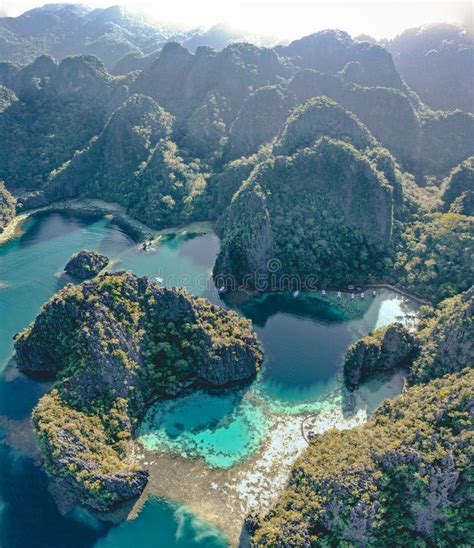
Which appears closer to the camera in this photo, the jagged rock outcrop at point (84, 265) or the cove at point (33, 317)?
the cove at point (33, 317)

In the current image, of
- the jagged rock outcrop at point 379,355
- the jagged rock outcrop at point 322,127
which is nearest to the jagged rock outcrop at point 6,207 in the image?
the jagged rock outcrop at point 322,127

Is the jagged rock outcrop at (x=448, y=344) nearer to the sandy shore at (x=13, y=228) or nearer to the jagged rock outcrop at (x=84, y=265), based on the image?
the jagged rock outcrop at (x=84, y=265)

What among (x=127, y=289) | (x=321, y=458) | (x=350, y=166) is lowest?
(x=321, y=458)

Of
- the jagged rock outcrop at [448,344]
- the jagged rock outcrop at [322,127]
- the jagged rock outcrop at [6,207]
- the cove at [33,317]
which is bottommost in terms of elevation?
the cove at [33,317]

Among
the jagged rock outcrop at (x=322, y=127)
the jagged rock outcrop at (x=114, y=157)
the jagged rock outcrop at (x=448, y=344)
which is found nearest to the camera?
the jagged rock outcrop at (x=448, y=344)

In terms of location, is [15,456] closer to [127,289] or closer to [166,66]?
[127,289]

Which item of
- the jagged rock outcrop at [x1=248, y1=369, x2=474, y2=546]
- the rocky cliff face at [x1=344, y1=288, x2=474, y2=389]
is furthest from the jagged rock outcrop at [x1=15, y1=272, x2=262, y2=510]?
the jagged rock outcrop at [x1=248, y1=369, x2=474, y2=546]

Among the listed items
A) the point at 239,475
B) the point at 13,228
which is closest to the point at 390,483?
the point at 239,475

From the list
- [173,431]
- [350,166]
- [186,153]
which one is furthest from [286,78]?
[173,431]
